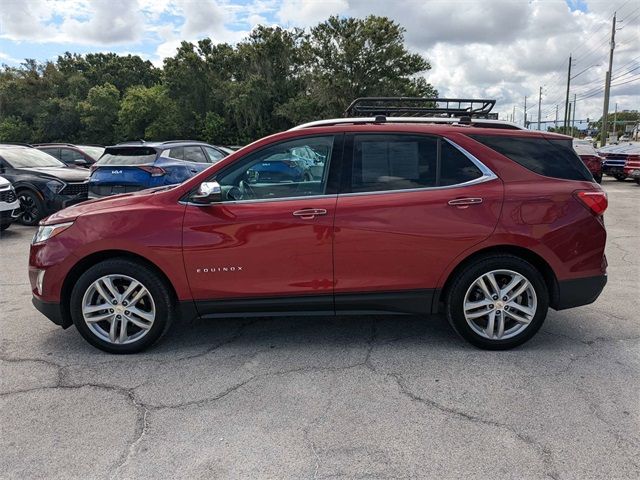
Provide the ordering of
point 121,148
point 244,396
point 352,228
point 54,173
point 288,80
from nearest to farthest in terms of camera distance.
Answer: point 244,396 → point 352,228 → point 121,148 → point 54,173 → point 288,80

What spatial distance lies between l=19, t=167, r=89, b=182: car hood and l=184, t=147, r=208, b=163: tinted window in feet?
7.46

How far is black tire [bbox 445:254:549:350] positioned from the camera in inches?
144

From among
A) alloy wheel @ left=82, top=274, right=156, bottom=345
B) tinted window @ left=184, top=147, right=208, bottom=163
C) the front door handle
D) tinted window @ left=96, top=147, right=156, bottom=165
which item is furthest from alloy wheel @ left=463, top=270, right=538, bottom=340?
tinted window @ left=184, top=147, right=208, bottom=163

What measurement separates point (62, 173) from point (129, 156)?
2254 millimetres

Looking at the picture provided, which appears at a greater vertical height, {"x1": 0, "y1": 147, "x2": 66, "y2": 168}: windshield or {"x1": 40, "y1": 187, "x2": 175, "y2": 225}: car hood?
{"x1": 0, "y1": 147, "x2": 66, "y2": 168}: windshield

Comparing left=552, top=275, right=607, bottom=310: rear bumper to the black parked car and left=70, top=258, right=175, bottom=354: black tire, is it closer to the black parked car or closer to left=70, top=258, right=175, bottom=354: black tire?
left=70, top=258, right=175, bottom=354: black tire

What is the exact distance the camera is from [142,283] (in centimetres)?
368

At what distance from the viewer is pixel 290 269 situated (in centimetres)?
362

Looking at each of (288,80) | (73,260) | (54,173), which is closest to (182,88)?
(288,80)

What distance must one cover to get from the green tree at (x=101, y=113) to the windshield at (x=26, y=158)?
37598 millimetres

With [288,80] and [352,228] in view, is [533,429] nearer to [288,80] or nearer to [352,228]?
[352,228]

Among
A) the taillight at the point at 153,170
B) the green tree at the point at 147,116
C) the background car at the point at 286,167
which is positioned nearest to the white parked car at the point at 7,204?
the taillight at the point at 153,170

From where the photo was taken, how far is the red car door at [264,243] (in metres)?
3.58

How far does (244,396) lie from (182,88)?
155ft
